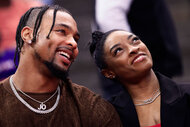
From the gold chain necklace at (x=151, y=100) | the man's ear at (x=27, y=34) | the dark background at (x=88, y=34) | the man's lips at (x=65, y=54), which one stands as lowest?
the dark background at (x=88, y=34)

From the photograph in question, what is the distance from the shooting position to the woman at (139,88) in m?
2.49

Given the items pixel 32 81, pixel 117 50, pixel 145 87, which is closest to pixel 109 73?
pixel 117 50

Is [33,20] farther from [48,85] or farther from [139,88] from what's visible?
[139,88]

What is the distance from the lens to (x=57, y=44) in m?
2.43

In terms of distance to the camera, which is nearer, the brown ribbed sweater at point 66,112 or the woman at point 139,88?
the brown ribbed sweater at point 66,112

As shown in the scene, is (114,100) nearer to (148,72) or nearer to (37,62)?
(148,72)

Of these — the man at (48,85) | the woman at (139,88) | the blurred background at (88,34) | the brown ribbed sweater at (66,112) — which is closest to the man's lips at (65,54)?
the man at (48,85)

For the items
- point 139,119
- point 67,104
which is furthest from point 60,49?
point 139,119

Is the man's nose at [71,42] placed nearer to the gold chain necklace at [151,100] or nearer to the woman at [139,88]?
the woman at [139,88]

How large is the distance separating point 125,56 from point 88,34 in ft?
11.5

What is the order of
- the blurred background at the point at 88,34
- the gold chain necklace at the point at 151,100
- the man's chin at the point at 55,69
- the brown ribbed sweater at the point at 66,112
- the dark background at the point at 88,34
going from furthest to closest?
the dark background at the point at 88,34, the blurred background at the point at 88,34, the gold chain necklace at the point at 151,100, the man's chin at the point at 55,69, the brown ribbed sweater at the point at 66,112

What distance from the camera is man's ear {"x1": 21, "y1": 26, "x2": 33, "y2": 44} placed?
2502 mm

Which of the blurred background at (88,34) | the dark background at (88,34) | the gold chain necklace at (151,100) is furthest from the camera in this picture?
the dark background at (88,34)

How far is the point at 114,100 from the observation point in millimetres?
2699
